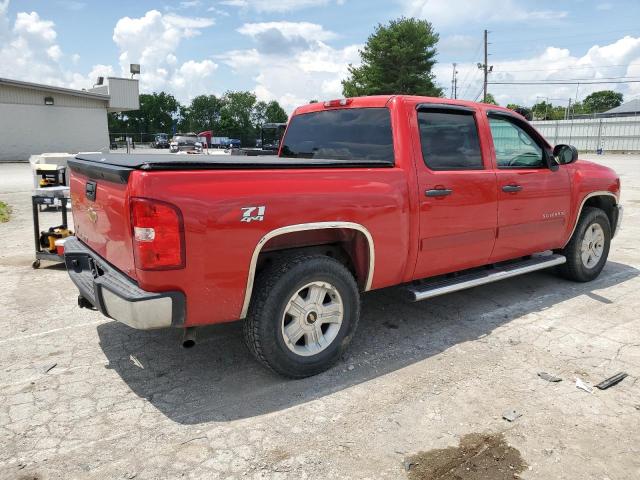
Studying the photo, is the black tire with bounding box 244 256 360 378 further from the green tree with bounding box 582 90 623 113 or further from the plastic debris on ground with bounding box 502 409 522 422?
the green tree with bounding box 582 90 623 113

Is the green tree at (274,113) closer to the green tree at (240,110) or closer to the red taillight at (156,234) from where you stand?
the green tree at (240,110)

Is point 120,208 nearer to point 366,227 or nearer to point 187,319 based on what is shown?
point 187,319

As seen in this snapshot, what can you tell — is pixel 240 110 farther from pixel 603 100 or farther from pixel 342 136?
pixel 342 136

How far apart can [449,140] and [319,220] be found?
1.63 meters

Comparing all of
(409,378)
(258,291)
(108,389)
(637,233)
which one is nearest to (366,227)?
(258,291)

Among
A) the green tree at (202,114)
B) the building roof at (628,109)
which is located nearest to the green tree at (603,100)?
the building roof at (628,109)

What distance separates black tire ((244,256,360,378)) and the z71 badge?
0.43 metres

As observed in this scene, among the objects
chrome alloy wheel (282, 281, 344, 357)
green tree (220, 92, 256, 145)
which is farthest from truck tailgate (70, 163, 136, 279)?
green tree (220, 92, 256, 145)

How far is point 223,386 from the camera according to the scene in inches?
138

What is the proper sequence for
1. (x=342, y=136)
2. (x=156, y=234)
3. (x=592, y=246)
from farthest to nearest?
(x=592, y=246)
(x=342, y=136)
(x=156, y=234)

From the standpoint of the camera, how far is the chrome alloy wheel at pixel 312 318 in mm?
3451

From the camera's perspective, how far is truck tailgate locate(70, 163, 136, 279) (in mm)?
2977

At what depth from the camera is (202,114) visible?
113 m

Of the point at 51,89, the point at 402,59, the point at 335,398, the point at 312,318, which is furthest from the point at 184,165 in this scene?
the point at 402,59
